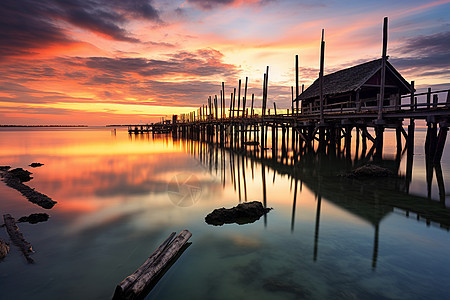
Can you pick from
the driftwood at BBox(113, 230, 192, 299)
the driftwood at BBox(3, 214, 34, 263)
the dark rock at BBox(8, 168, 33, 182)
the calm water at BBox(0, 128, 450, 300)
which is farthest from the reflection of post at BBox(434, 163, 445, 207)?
the dark rock at BBox(8, 168, 33, 182)

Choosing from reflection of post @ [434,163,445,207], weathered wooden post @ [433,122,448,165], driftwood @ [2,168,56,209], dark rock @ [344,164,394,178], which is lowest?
driftwood @ [2,168,56,209]

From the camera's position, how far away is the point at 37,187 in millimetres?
13242

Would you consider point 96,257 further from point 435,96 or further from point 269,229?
point 435,96

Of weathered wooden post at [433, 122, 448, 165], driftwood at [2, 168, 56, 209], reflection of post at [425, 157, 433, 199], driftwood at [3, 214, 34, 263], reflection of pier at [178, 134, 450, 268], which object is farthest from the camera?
weathered wooden post at [433, 122, 448, 165]

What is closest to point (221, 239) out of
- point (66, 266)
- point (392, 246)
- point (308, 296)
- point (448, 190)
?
point (308, 296)

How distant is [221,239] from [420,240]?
5029mm

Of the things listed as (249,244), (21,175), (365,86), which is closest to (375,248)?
(249,244)

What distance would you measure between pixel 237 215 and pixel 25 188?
37.0ft

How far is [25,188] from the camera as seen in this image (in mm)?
12477

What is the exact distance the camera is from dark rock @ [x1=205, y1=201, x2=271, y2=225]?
7.75m

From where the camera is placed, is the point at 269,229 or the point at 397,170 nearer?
the point at 269,229

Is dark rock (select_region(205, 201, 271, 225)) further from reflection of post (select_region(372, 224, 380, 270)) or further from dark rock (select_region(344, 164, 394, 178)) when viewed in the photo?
dark rock (select_region(344, 164, 394, 178))

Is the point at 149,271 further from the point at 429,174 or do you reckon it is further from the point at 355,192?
the point at 429,174

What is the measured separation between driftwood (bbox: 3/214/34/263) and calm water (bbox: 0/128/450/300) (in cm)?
14
